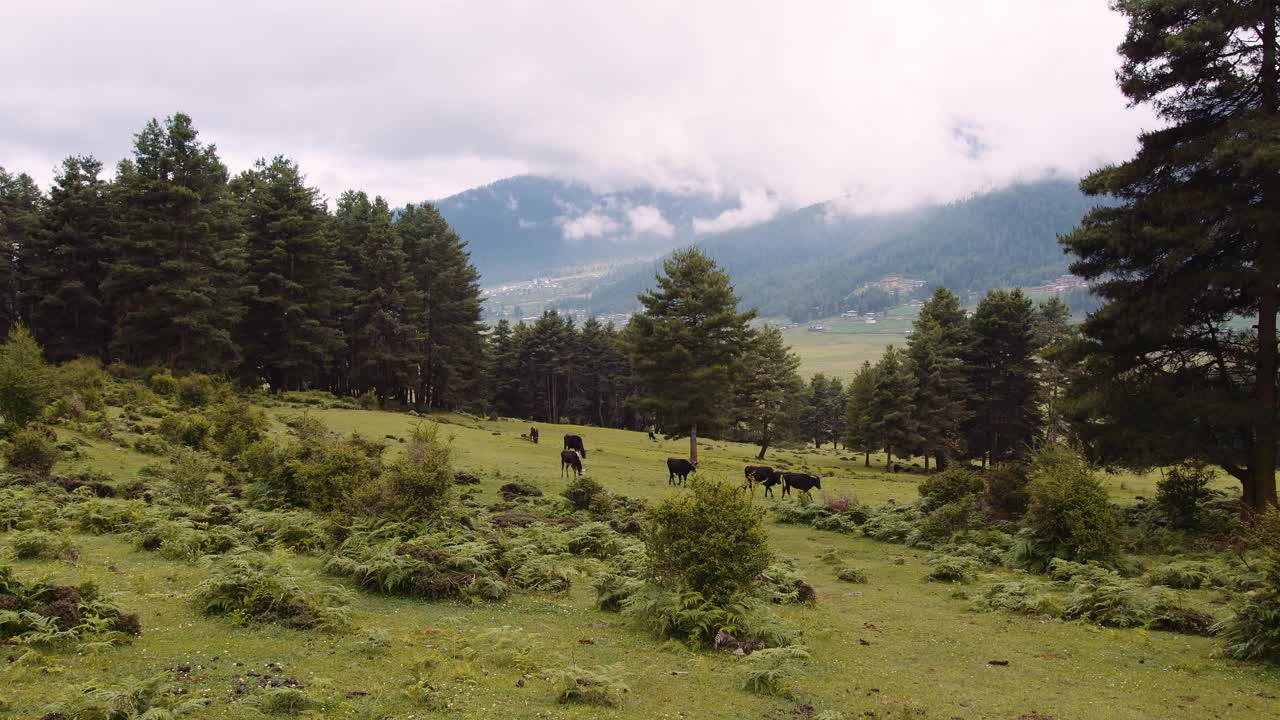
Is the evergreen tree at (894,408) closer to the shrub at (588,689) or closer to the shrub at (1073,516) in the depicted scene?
the shrub at (1073,516)

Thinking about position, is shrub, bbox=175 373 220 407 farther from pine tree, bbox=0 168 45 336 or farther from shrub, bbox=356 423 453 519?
pine tree, bbox=0 168 45 336

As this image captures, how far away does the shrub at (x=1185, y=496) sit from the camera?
67.4 ft

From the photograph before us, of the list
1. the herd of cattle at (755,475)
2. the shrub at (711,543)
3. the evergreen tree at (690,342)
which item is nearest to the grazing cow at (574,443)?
the evergreen tree at (690,342)

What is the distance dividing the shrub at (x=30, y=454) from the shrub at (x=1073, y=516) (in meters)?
26.5

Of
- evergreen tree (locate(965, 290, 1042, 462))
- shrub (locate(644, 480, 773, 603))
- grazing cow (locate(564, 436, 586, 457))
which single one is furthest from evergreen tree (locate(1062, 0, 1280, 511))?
evergreen tree (locate(965, 290, 1042, 462))

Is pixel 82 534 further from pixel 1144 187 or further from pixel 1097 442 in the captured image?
pixel 1144 187

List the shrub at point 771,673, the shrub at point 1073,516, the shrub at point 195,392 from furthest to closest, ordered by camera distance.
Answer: the shrub at point 195,392, the shrub at point 1073,516, the shrub at point 771,673

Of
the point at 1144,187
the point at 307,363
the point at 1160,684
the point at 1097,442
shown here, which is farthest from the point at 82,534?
the point at 307,363

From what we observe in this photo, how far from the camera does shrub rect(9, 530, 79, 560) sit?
39.4 feet

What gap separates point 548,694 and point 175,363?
4456 centimetres

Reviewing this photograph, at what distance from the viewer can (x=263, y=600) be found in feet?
33.5

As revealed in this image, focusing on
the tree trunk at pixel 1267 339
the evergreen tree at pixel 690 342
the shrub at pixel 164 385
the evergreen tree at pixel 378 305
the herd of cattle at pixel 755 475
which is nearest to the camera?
the tree trunk at pixel 1267 339

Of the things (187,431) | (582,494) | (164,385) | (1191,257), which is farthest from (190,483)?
(1191,257)

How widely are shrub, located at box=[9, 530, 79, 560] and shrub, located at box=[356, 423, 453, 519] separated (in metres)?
5.13
